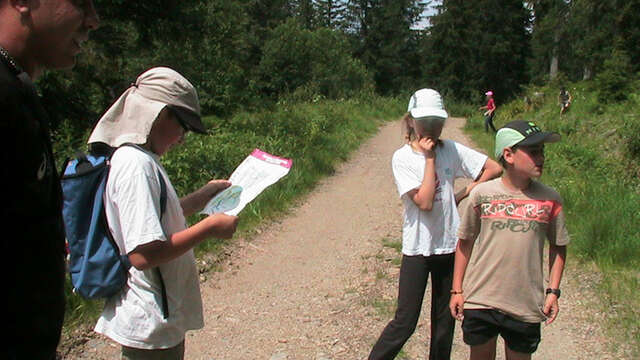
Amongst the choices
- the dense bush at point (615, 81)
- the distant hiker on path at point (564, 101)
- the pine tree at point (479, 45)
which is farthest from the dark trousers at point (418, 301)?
the pine tree at point (479, 45)

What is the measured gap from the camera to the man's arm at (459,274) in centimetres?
285

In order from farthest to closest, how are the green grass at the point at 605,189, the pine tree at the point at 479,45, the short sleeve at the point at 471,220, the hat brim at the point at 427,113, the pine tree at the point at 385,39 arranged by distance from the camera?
the pine tree at the point at 385,39
the pine tree at the point at 479,45
the green grass at the point at 605,189
the hat brim at the point at 427,113
the short sleeve at the point at 471,220

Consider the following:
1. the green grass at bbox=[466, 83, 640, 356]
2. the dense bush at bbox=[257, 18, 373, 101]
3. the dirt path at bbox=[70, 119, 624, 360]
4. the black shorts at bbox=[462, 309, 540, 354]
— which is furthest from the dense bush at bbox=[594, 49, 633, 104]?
the dense bush at bbox=[257, 18, 373, 101]

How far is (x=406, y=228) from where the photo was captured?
3199 mm

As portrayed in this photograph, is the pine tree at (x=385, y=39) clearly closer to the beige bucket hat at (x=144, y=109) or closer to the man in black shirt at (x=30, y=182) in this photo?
the beige bucket hat at (x=144, y=109)

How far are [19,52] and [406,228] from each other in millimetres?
2378

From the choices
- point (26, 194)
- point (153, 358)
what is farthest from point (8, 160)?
point (153, 358)

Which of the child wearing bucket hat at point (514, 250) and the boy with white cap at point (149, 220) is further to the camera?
the child wearing bucket hat at point (514, 250)

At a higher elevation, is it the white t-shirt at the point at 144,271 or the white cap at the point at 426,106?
the white cap at the point at 426,106

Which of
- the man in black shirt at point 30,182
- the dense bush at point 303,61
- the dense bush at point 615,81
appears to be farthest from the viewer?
the dense bush at point 303,61

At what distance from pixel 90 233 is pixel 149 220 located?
0.25m

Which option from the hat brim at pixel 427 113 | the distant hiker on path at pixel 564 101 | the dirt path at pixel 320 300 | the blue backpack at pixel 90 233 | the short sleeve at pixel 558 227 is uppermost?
the hat brim at pixel 427 113

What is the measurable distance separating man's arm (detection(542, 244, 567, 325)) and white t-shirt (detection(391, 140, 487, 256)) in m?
0.56

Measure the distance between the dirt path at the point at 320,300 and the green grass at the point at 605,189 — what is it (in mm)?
269
